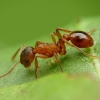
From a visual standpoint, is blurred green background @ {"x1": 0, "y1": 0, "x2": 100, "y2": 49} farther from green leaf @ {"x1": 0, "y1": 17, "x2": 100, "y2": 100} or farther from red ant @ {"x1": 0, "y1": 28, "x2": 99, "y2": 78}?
red ant @ {"x1": 0, "y1": 28, "x2": 99, "y2": 78}

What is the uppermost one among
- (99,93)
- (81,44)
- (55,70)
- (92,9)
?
(92,9)

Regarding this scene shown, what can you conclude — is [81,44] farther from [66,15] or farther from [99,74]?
[66,15]

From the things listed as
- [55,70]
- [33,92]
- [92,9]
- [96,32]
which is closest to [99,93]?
[33,92]

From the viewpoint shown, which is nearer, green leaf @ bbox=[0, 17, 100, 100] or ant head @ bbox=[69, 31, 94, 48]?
green leaf @ bbox=[0, 17, 100, 100]

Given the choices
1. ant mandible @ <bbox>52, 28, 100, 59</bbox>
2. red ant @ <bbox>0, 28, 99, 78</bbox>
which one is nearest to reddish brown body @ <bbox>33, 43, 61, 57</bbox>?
red ant @ <bbox>0, 28, 99, 78</bbox>

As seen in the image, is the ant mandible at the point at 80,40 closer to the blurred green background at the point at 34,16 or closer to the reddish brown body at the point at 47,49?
the reddish brown body at the point at 47,49

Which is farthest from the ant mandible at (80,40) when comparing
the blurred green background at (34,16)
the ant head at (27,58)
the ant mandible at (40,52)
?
the blurred green background at (34,16)
